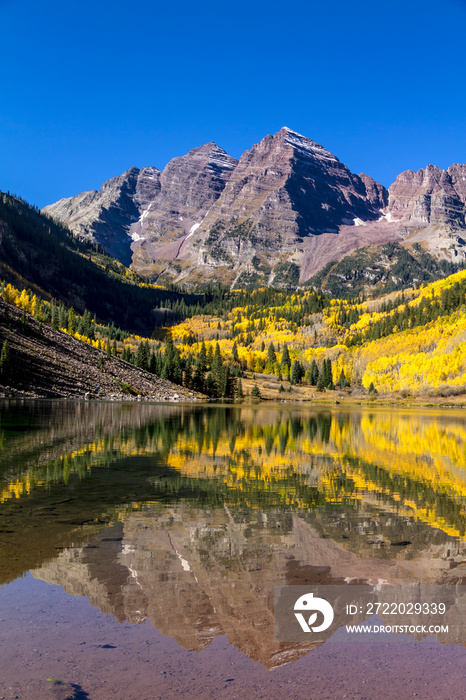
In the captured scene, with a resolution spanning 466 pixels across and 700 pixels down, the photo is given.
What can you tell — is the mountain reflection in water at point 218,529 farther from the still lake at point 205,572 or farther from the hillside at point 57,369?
the hillside at point 57,369

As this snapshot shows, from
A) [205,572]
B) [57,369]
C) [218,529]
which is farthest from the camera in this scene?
[57,369]

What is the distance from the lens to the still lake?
8.12 meters

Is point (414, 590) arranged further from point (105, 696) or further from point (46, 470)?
point (46, 470)

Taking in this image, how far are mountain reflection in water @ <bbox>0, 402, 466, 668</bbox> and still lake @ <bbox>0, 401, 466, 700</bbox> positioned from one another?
0.19ft

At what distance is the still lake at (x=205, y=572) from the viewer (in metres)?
8.12

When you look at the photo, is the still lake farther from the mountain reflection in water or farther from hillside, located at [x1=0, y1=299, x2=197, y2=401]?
hillside, located at [x1=0, y1=299, x2=197, y2=401]

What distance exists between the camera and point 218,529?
16328 millimetres

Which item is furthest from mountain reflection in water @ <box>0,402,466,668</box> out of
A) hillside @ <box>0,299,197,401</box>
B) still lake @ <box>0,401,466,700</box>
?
hillside @ <box>0,299,197,401</box>

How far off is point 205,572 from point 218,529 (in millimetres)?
4095

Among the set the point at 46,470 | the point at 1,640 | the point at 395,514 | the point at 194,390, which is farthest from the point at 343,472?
the point at 194,390

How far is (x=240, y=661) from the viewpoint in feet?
28.2

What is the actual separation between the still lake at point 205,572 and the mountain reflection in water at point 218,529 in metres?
0.06

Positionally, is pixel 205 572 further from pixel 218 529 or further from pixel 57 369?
pixel 57 369

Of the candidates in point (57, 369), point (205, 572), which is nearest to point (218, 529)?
point (205, 572)
